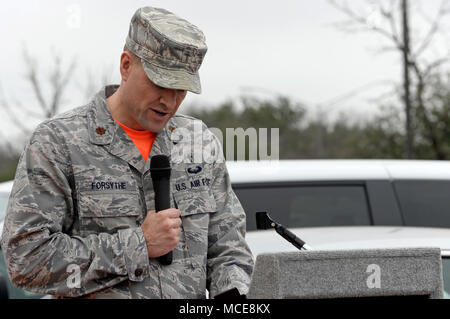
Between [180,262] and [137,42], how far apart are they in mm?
726

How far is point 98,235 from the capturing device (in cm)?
204

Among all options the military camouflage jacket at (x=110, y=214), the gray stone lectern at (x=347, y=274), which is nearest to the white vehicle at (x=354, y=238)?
the military camouflage jacket at (x=110, y=214)

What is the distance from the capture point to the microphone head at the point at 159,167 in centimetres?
210

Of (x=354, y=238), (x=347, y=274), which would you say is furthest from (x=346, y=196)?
(x=347, y=274)

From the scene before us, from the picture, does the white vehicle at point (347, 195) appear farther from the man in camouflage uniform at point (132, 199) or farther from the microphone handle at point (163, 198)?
the microphone handle at point (163, 198)

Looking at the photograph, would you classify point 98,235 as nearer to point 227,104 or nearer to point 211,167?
point 211,167

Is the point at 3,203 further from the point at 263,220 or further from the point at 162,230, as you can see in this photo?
the point at 162,230

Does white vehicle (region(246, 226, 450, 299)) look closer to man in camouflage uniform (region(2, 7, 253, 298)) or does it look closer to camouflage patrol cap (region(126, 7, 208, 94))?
man in camouflage uniform (region(2, 7, 253, 298))

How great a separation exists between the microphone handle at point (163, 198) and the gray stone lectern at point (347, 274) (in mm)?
528

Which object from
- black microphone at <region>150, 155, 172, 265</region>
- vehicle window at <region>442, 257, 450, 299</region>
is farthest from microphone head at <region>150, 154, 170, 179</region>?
vehicle window at <region>442, 257, 450, 299</region>

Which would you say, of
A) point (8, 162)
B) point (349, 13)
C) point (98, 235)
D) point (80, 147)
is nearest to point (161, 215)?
point (98, 235)

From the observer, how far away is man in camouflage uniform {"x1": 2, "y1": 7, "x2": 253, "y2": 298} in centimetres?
196

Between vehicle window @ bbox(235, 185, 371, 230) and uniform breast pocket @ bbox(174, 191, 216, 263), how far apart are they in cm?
194

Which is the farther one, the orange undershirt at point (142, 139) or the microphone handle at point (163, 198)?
the orange undershirt at point (142, 139)
